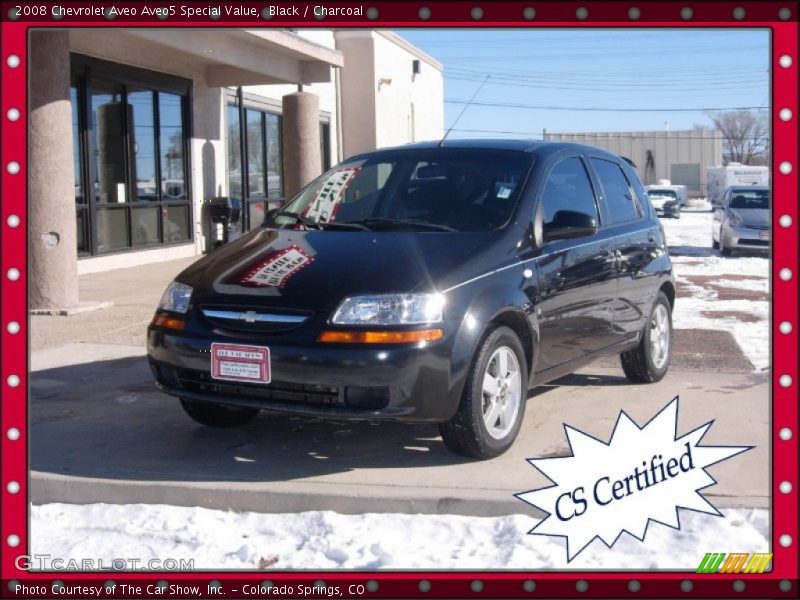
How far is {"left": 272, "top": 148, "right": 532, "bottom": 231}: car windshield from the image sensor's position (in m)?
5.45

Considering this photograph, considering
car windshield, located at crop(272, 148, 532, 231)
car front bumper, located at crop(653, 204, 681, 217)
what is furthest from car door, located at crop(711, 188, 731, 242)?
car front bumper, located at crop(653, 204, 681, 217)

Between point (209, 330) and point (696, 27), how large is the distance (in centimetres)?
308

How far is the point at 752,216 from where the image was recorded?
19781mm

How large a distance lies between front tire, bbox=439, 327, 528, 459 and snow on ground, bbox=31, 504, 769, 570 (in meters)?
0.56

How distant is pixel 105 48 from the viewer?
14273 millimetres

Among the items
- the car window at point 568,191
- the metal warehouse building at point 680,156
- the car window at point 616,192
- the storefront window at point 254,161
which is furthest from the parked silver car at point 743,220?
the metal warehouse building at point 680,156

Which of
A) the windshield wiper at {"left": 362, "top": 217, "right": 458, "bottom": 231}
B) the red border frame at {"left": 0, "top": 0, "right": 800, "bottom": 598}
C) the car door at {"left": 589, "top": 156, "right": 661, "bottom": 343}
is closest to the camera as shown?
the red border frame at {"left": 0, "top": 0, "right": 800, "bottom": 598}

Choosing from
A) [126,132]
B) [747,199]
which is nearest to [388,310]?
[126,132]

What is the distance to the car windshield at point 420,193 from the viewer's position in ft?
17.9

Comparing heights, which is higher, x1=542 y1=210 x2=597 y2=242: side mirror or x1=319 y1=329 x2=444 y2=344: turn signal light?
x1=542 y1=210 x2=597 y2=242: side mirror

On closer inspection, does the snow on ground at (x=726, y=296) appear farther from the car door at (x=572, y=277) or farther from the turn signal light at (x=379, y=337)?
the turn signal light at (x=379, y=337)

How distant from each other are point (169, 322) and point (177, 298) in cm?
14

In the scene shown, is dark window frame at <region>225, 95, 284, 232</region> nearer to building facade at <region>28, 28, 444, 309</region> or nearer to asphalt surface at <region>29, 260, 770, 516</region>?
building facade at <region>28, 28, 444, 309</region>

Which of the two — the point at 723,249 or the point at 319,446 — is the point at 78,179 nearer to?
the point at 319,446
